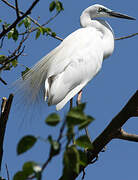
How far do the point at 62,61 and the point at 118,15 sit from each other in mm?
1113

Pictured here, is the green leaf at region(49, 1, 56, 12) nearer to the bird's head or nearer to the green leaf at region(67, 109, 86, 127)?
the green leaf at region(67, 109, 86, 127)

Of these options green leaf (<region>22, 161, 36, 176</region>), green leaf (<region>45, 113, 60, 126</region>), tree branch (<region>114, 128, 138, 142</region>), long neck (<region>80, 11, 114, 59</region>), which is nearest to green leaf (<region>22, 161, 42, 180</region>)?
green leaf (<region>22, 161, 36, 176</region>)

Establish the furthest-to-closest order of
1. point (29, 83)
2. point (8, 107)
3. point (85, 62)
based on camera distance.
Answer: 1. point (85, 62)
2. point (29, 83)
3. point (8, 107)

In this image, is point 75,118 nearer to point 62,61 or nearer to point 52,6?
point 52,6

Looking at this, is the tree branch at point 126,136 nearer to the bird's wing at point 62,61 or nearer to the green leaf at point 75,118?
the bird's wing at point 62,61

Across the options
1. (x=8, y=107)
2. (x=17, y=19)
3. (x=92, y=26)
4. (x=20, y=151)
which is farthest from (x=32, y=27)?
(x=20, y=151)

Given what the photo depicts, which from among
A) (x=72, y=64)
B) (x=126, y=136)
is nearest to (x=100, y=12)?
(x=72, y=64)

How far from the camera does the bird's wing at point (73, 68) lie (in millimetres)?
3484

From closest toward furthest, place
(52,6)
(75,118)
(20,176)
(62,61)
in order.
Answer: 1. (75,118)
2. (20,176)
3. (52,6)
4. (62,61)

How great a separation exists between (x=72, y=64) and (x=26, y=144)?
2.87 metres

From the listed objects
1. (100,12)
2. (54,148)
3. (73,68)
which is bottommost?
(54,148)

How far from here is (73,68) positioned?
3.69 metres

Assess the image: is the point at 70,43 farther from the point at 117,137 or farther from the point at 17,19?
the point at 17,19

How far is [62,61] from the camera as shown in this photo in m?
3.67
